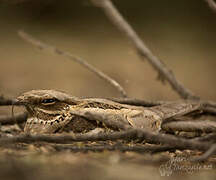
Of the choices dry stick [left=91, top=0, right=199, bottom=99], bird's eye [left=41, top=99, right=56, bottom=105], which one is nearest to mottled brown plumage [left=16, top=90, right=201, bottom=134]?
bird's eye [left=41, top=99, right=56, bottom=105]

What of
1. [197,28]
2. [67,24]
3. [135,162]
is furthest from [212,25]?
[135,162]

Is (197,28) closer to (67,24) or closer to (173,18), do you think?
(173,18)

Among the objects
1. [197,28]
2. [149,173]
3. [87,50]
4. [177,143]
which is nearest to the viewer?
[149,173]

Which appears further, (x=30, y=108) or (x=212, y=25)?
(x=212, y=25)

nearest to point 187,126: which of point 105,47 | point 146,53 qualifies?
point 146,53

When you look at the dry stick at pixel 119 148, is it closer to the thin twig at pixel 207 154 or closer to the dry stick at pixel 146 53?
the thin twig at pixel 207 154

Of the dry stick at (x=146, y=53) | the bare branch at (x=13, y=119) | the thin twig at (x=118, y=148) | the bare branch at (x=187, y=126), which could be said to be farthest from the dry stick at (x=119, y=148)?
the dry stick at (x=146, y=53)

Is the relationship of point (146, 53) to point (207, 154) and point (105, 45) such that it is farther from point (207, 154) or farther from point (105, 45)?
point (105, 45)
